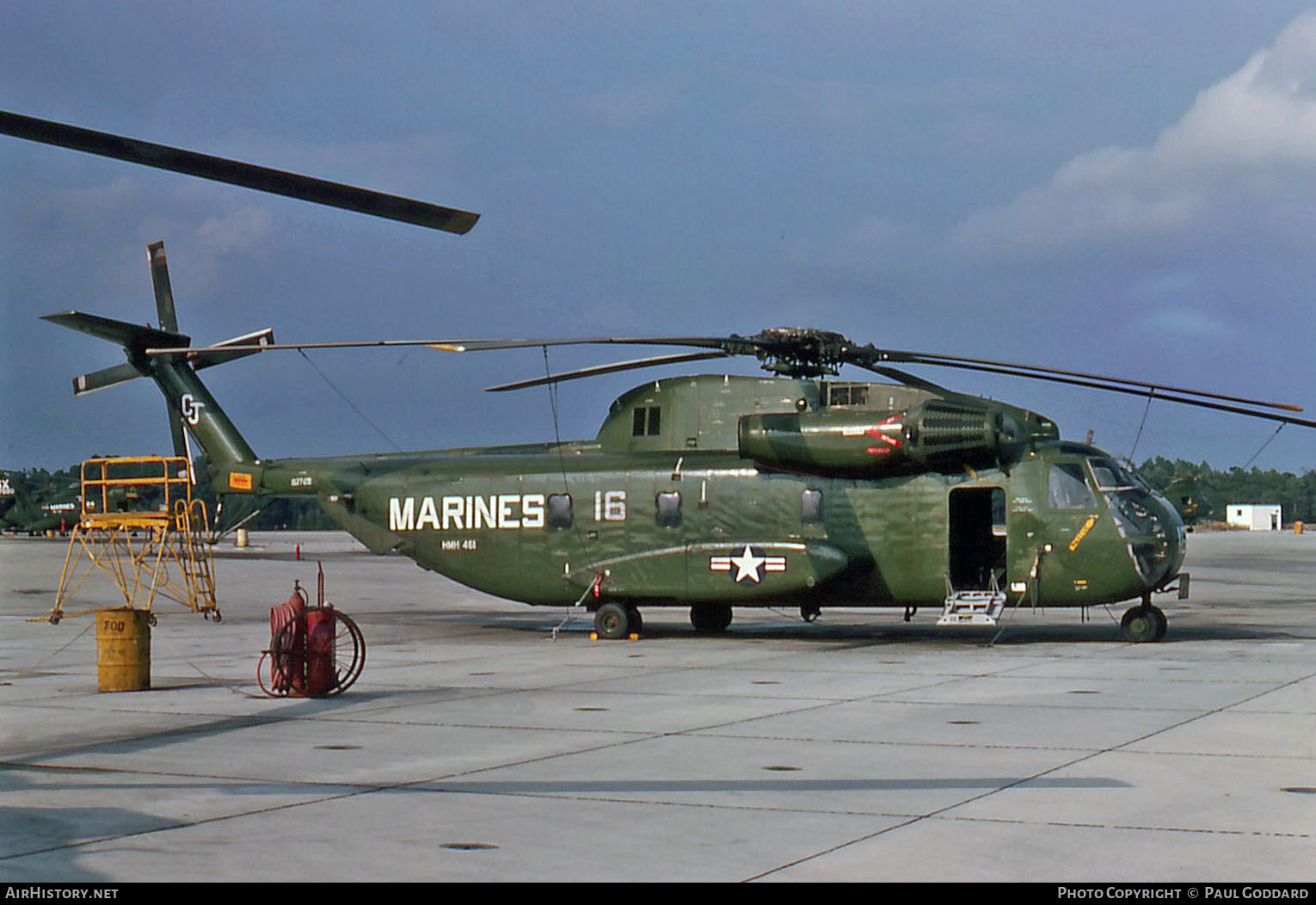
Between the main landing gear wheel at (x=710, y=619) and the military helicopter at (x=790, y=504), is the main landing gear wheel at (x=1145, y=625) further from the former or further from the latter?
the main landing gear wheel at (x=710, y=619)

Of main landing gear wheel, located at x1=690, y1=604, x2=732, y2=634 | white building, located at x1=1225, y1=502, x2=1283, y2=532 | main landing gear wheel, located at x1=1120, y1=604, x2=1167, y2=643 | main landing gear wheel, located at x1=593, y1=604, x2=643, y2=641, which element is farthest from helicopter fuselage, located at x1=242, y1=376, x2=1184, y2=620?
white building, located at x1=1225, y1=502, x2=1283, y2=532

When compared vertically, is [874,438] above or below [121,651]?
above

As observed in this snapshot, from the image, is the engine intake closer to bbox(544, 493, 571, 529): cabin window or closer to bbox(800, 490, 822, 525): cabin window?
bbox(800, 490, 822, 525): cabin window

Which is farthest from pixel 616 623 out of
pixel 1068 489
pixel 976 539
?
pixel 1068 489

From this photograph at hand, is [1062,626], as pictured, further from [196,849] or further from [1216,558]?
[1216,558]

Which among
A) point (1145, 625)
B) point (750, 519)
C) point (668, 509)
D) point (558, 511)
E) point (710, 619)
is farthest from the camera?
point (710, 619)

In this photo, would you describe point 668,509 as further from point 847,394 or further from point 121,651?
point 121,651

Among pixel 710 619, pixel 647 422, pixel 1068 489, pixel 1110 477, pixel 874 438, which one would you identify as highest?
pixel 647 422

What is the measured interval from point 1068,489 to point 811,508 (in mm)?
3779

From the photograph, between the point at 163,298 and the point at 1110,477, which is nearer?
the point at 1110,477

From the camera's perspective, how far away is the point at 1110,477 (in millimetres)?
21266

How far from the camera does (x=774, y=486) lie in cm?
2225

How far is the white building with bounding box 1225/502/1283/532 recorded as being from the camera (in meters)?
146

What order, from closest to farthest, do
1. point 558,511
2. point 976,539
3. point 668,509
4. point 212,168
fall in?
point 212,168 < point 976,539 < point 668,509 < point 558,511
